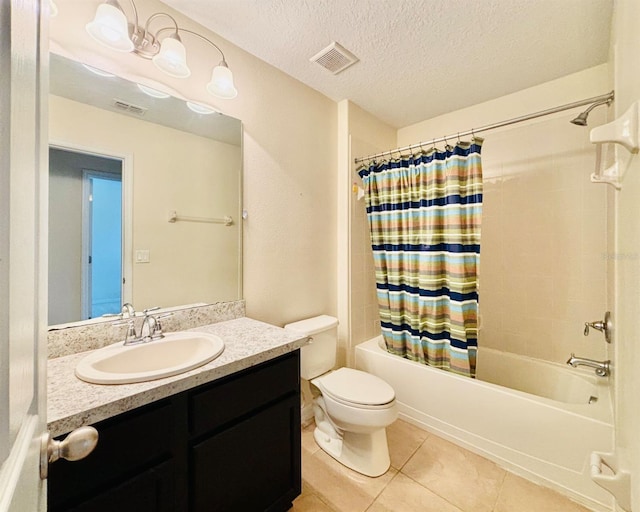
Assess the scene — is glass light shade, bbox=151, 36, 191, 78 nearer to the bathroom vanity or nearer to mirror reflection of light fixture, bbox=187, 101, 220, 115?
mirror reflection of light fixture, bbox=187, 101, 220, 115

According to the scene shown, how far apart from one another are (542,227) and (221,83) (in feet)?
7.63

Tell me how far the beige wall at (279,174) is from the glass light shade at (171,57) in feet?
0.29

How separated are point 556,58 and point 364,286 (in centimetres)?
192

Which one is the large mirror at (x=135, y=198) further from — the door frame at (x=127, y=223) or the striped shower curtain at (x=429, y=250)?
the striped shower curtain at (x=429, y=250)

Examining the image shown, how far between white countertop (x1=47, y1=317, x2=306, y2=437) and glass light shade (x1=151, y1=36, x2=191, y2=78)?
1265mm

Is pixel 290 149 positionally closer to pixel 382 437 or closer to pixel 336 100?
pixel 336 100

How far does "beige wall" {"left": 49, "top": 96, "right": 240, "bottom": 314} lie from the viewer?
1198 millimetres

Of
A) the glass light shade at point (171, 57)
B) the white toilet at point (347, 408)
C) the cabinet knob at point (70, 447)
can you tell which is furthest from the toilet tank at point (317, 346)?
the glass light shade at point (171, 57)

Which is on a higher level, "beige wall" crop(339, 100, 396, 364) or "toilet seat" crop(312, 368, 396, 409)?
"beige wall" crop(339, 100, 396, 364)

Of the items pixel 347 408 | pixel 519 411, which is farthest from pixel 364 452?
pixel 519 411

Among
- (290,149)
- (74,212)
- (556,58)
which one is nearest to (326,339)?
(290,149)

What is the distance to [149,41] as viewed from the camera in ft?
4.17

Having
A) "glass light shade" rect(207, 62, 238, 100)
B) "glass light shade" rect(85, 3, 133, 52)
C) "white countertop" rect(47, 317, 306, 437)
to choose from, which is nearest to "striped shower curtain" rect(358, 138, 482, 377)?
"white countertop" rect(47, 317, 306, 437)

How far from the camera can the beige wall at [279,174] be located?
1.52 metres
